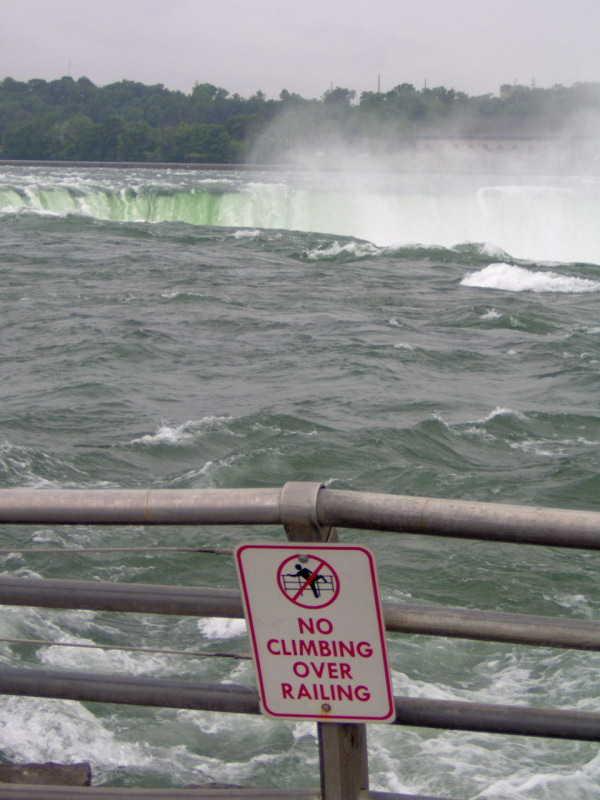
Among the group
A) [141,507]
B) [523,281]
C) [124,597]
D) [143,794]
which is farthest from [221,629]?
[523,281]

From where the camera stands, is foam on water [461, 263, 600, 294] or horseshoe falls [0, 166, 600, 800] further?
foam on water [461, 263, 600, 294]

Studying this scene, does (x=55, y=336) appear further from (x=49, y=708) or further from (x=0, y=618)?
(x=49, y=708)

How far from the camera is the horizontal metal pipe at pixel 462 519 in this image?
1.62 metres

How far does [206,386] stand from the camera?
1140 centimetres

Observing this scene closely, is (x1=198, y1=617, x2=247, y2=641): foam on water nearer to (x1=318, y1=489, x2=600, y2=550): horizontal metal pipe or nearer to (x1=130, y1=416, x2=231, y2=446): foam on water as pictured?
(x1=130, y1=416, x2=231, y2=446): foam on water

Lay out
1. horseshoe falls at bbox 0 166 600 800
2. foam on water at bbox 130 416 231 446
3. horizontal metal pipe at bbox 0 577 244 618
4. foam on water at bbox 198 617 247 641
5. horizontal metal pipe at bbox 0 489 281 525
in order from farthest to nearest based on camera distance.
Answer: foam on water at bbox 130 416 231 446 → foam on water at bbox 198 617 247 641 → horseshoe falls at bbox 0 166 600 800 → horizontal metal pipe at bbox 0 577 244 618 → horizontal metal pipe at bbox 0 489 281 525

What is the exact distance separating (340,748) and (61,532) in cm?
580

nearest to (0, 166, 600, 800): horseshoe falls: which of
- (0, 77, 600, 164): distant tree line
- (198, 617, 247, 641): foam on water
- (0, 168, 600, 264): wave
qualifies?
(198, 617, 247, 641): foam on water

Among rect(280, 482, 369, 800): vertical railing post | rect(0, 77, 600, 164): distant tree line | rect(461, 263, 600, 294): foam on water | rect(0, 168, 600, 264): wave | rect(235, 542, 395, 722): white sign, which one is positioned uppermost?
rect(0, 77, 600, 164): distant tree line

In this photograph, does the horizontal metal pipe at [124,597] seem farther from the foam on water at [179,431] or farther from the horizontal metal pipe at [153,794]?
the foam on water at [179,431]

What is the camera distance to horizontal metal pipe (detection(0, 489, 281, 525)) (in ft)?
5.66

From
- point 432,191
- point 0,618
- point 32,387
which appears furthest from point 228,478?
point 432,191

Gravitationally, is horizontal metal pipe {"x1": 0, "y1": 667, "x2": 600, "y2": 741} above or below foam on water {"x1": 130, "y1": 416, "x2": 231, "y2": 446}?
above

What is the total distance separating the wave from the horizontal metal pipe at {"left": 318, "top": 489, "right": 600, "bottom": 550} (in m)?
28.8
